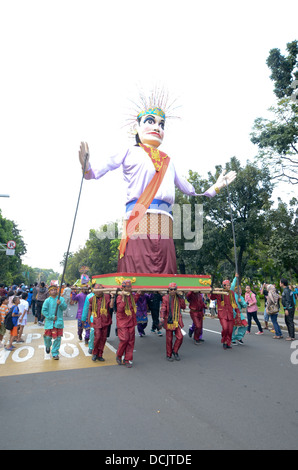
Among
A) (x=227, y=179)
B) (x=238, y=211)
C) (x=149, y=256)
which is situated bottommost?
(x=149, y=256)

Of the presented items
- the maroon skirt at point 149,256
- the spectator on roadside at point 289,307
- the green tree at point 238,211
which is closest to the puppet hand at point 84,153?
the maroon skirt at point 149,256

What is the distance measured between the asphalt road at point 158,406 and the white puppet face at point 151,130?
5139 mm

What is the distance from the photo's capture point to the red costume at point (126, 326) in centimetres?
616

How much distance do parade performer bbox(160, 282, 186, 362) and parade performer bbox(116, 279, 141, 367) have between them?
2.44 ft

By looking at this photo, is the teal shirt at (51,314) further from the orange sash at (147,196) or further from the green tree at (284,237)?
the green tree at (284,237)

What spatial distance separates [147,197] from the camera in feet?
23.7

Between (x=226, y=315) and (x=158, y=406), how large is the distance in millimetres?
3784

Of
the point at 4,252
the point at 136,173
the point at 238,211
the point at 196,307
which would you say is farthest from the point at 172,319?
the point at 4,252

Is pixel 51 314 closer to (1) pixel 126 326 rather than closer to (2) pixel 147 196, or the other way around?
(1) pixel 126 326

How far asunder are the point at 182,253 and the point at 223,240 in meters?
3.56

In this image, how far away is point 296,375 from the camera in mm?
5410

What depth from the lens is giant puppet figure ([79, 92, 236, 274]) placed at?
23.3 ft
